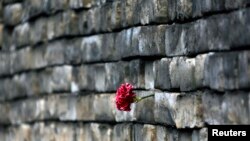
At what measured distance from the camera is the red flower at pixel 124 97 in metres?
7.42

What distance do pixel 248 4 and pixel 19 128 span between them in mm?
5012

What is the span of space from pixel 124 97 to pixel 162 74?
402mm

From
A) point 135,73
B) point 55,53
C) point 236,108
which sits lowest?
point 236,108

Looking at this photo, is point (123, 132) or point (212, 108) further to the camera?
point (123, 132)

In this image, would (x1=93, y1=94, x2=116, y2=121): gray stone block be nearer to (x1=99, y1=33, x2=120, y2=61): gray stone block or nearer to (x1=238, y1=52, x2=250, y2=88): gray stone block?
(x1=99, y1=33, x2=120, y2=61): gray stone block

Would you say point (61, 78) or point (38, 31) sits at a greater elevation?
point (38, 31)

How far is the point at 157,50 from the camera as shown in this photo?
288 inches

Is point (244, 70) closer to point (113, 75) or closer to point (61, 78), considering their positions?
point (113, 75)

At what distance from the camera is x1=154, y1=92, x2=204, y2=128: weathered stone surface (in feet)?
21.9

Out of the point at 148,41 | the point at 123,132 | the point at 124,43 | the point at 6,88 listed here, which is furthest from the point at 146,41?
the point at 6,88

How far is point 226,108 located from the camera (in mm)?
6238

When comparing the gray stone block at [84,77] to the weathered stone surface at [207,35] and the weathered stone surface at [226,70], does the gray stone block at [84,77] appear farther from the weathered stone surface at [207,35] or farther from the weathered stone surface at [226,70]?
the weathered stone surface at [226,70]

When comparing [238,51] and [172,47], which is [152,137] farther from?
[238,51]

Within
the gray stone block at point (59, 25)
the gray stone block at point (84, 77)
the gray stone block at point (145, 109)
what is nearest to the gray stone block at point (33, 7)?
the gray stone block at point (59, 25)
